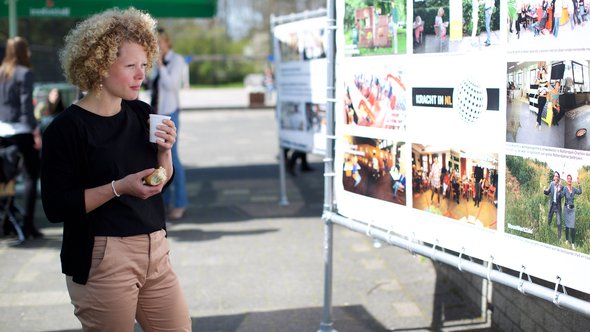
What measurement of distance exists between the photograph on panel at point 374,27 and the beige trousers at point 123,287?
1478 mm

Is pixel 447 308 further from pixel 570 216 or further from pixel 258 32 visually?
pixel 258 32

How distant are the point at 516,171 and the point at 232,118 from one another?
2208 centimetres

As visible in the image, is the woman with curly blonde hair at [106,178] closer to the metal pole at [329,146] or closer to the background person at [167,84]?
the metal pole at [329,146]

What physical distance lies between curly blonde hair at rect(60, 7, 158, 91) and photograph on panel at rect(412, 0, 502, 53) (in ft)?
4.02

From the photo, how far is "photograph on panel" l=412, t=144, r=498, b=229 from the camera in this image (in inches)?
124

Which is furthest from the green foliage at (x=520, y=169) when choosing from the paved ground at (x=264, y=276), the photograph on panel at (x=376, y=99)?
the paved ground at (x=264, y=276)

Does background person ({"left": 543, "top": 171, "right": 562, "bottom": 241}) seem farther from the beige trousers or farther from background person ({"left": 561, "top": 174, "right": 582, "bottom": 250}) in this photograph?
the beige trousers

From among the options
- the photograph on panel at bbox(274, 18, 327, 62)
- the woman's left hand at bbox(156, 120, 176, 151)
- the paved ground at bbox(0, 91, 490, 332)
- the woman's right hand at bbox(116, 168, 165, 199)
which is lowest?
the paved ground at bbox(0, 91, 490, 332)

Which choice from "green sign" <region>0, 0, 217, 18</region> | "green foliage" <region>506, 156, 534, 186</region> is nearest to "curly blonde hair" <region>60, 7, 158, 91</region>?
"green foliage" <region>506, 156, 534, 186</region>

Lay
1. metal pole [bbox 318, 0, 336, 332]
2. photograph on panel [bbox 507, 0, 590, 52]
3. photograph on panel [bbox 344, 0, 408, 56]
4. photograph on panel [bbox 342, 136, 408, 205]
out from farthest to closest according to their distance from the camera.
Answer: metal pole [bbox 318, 0, 336, 332] < photograph on panel [bbox 342, 136, 408, 205] < photograph on panel [bbox 344, 0, 408, 56] < photograph on panel [bbox 507, 0, 590, 52]

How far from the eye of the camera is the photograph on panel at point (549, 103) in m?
2.67

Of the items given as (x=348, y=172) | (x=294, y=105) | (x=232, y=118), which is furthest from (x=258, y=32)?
(x=348, y=172)

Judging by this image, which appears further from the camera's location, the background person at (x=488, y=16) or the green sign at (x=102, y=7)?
the green sign at (x=102, y=7)

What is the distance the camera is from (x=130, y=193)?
2.76m
